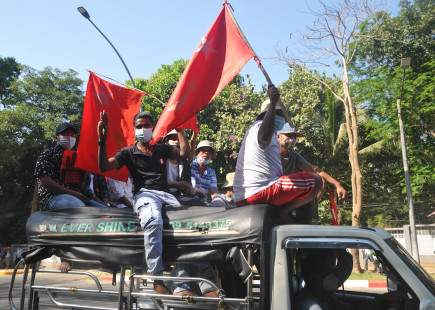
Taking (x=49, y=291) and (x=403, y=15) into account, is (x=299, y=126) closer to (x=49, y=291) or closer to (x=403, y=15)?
(x=403, y=15)

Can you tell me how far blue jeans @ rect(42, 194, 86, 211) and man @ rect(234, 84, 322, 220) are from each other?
1525mm

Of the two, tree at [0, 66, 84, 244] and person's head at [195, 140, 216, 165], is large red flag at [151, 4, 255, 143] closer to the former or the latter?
person's head at [195, 140, 216, 165]

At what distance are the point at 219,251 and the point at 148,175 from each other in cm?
116

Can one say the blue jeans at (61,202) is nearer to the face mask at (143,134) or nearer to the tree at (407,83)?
the face mask at (143,134)

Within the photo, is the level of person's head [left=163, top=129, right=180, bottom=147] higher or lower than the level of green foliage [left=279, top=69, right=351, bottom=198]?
lower

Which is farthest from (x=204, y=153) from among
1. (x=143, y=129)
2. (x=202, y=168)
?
(x=143, y=129)

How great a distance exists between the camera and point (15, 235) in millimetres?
24391

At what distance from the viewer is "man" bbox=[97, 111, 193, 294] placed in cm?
274

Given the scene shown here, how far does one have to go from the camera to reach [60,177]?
3.96 meters

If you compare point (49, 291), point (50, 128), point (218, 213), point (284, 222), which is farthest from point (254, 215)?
point (50, 128)

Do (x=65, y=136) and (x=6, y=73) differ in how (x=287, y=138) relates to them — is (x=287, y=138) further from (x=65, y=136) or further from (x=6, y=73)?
(x=6, y=73)

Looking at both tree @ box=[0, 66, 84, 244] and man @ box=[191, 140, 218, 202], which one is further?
tree @ box=[0, 66, 84, 244]

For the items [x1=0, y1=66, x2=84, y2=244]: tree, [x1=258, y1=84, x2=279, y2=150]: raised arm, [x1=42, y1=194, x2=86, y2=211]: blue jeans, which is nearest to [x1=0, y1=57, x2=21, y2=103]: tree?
[x1=0, y1=66, x2=84, y2=244]: tree

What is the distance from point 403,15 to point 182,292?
18588 mm
